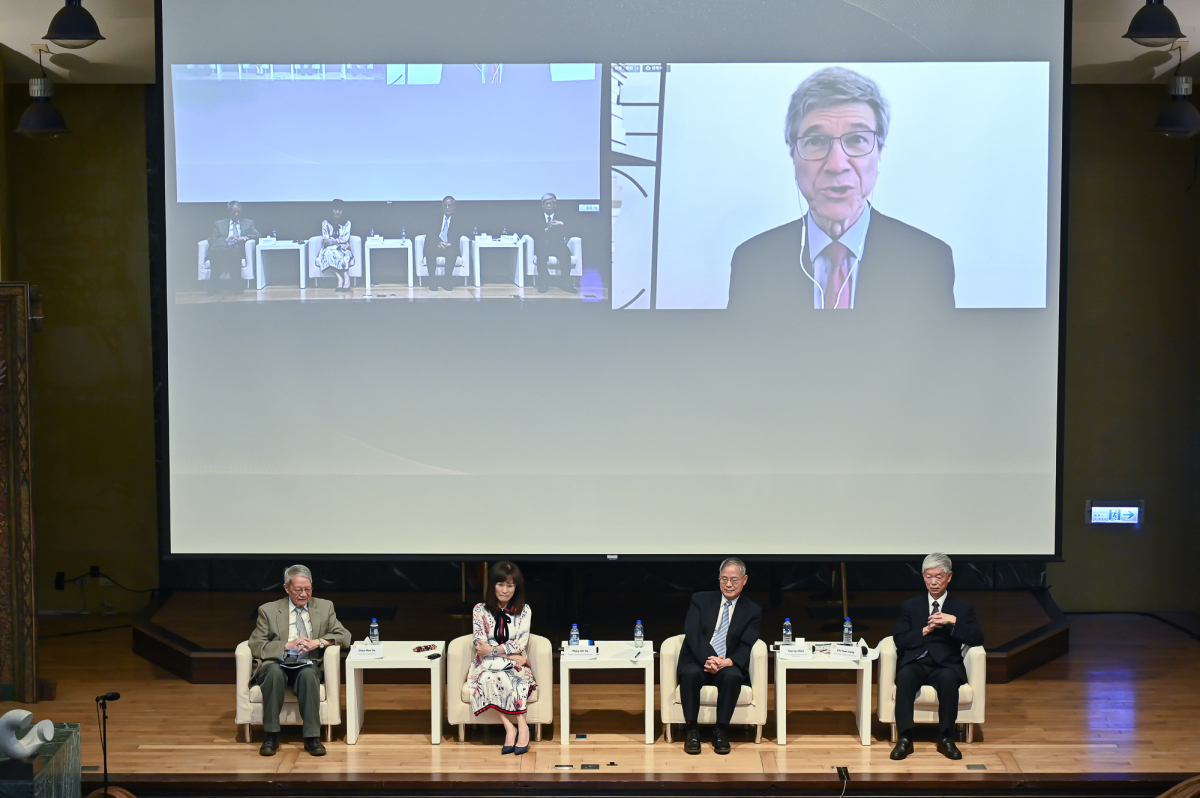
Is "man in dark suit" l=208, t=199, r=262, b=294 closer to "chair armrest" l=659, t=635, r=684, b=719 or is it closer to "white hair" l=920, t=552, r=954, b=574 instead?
"chair armrest" l=659, t=635, r=684, b=719

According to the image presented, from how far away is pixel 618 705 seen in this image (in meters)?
6.29

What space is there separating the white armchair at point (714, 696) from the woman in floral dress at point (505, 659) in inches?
24.4

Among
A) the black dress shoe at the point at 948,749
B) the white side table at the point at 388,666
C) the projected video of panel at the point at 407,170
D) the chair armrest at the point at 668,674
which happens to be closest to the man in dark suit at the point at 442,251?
the projected video of panel at the point at 407,170

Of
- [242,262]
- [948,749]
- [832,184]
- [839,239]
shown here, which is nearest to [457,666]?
[948,749]

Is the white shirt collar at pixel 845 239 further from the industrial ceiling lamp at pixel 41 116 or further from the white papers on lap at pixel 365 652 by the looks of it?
the industrial ceiling lamp at pixel 41 116

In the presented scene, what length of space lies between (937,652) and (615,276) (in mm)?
2459

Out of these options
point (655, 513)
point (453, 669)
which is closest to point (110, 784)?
point (453, 669)

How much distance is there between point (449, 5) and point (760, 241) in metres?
2.02

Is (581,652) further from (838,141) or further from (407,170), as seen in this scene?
(838,141)

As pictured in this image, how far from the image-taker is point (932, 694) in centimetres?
564

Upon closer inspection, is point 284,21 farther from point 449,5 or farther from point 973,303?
point 973,303

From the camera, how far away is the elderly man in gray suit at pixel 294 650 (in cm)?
563

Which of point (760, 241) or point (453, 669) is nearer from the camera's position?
point (453, 669)

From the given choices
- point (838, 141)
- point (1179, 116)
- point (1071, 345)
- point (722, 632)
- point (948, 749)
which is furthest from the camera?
point (1071, 345)
